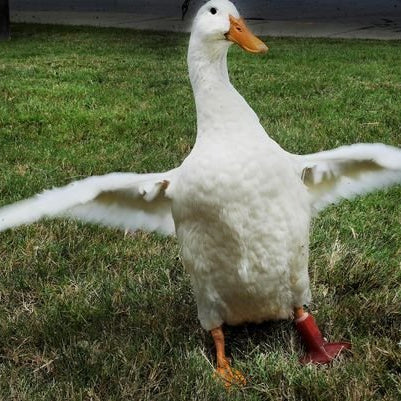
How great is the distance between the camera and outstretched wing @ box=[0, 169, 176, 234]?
2287 millimetres

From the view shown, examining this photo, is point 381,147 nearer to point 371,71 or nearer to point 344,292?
point 344,292

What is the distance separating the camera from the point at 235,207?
2.28m

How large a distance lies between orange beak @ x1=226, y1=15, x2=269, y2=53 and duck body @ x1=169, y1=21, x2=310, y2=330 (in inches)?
2.5

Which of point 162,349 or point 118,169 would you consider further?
point 118,169

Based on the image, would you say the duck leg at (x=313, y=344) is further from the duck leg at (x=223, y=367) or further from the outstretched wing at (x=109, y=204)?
the outstretched wing at (x=109, y=204)

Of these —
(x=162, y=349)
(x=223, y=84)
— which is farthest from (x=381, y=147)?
(x=162, y=349)

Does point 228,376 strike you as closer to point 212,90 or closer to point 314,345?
point 314,345

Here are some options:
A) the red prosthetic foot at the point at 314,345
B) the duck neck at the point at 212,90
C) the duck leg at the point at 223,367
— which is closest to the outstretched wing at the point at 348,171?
the duck neck at the point at 212,90

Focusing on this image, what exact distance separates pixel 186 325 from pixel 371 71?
591 centimetres

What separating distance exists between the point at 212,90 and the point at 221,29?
0.19 m

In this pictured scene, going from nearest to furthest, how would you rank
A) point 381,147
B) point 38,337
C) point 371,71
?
1. point 381,147
2. point 38,337
3. point 371,71

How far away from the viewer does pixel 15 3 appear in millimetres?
18766

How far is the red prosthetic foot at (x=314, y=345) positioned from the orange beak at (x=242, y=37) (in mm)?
926

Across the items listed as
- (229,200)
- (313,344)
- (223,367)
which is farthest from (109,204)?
(313,344)
